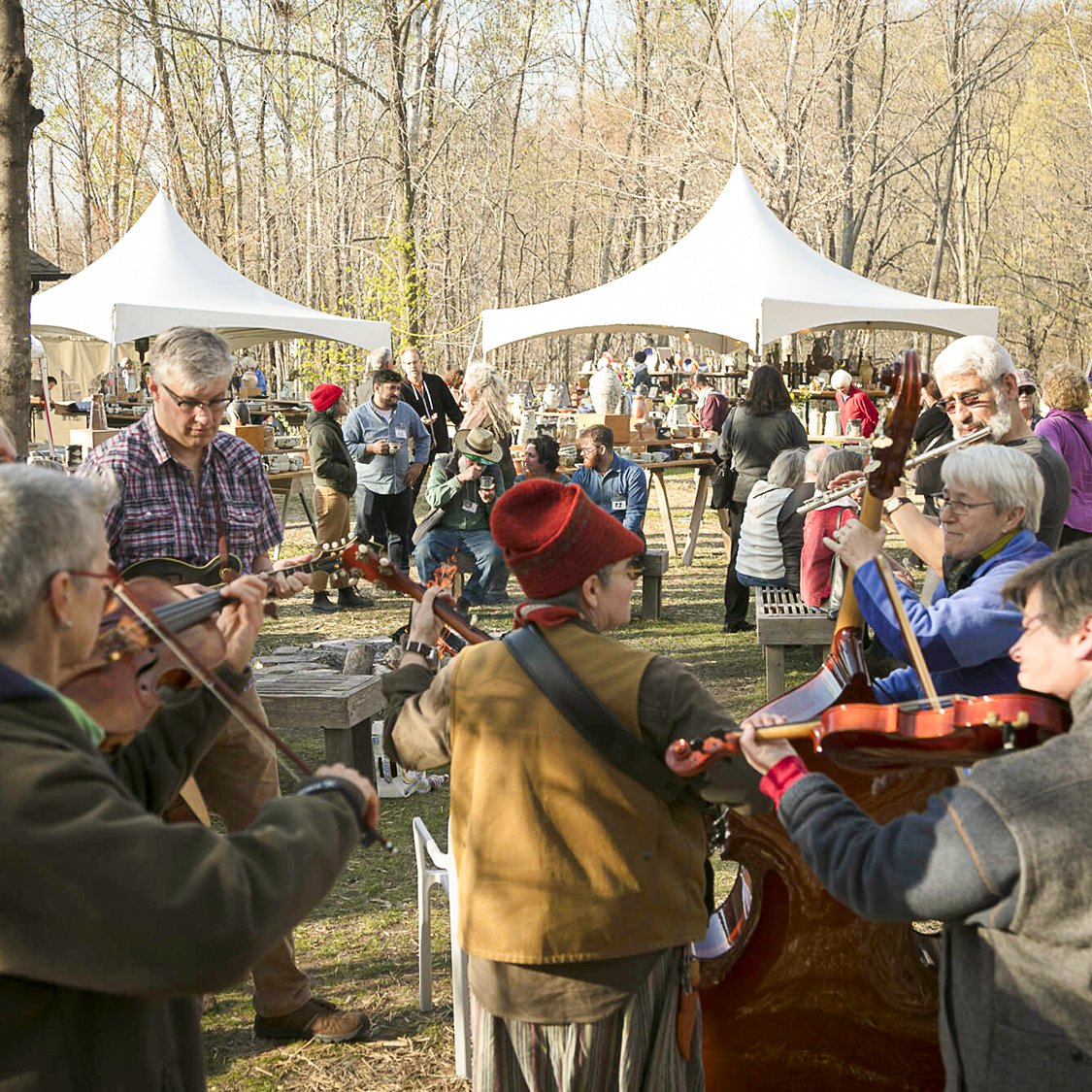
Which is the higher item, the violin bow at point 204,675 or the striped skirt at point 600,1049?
the violin bow at point 204,675

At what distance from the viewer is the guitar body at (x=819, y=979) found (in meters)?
2.69

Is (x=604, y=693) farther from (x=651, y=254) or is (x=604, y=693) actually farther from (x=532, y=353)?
(x=532, y=353)

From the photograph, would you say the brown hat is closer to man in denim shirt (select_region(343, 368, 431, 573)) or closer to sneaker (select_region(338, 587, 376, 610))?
man in denim shirt (select_region(343, 368, 431, 573))

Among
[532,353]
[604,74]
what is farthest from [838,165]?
[532,353]

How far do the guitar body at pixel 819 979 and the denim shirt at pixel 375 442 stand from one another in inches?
280

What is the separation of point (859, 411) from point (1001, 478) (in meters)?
12.5

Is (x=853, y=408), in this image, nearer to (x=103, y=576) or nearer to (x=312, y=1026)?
(x=312, y=1026)

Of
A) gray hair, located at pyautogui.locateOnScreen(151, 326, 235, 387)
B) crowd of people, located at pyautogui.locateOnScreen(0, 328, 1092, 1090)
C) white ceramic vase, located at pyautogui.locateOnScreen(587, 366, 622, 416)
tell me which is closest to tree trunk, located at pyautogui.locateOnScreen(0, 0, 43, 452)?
gray hair, located at pyautogui.locateOnScreen(151, 326, 235, 387)

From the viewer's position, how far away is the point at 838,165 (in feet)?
89.2

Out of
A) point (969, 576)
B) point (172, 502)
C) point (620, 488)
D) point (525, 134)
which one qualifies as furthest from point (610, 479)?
point (525, 134)

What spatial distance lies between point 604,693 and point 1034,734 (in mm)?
724

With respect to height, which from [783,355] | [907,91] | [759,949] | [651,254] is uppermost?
[907,91]

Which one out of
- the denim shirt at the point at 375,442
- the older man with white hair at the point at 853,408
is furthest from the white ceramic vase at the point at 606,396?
the older man with white hair at the point at 853,408

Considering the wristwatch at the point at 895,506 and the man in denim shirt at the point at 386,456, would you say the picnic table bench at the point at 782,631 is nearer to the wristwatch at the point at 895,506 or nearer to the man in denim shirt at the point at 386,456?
the wristwatch at the point at 895,506
